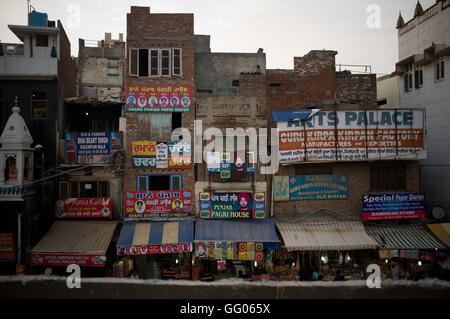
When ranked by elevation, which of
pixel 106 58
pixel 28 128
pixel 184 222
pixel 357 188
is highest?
pixel 106 58

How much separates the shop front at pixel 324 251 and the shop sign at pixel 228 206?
1752 mm

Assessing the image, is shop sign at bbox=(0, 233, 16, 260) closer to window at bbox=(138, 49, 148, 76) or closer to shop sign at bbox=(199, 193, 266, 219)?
shop sign at bbox=(199, 193, 266, 219)

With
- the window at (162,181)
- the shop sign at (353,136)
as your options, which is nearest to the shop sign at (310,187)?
the shop sign at (353,136)

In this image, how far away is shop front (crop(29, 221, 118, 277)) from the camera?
1588 cm

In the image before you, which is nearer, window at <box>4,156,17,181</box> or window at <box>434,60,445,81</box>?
window at <box>4,156,17,181</box>

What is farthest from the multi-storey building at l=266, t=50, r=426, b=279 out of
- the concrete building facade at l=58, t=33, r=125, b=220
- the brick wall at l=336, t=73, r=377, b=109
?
the concrete building facade at l=58, t=33, r=125, b=220

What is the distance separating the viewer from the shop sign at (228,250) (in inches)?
648

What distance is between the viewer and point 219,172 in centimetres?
1798

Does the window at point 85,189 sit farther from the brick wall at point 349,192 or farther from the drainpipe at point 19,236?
the brick wall at point 349,192

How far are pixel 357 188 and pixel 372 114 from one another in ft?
13.7

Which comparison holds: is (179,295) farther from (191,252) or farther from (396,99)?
(396,99)
